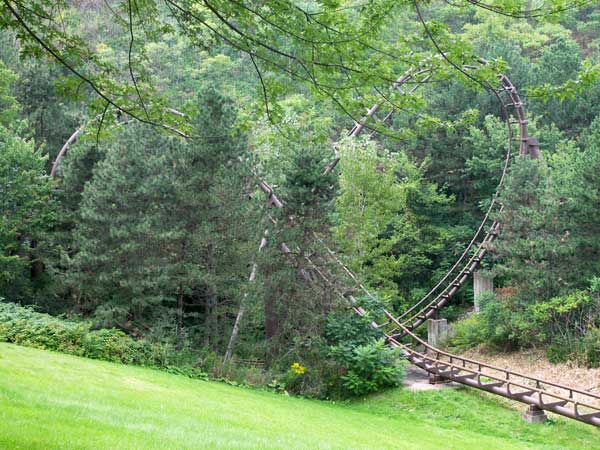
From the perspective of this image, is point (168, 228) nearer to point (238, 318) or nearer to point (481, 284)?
point (238, 318)

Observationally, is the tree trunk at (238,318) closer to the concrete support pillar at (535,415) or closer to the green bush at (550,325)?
the concrete support pillar at (535,415)

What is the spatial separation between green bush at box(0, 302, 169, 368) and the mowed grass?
134 centimetres

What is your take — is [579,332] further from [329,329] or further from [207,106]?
[207,106]

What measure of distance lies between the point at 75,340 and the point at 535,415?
37.2 ft

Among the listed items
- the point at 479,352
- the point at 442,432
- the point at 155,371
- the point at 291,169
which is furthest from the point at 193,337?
the point at 479,352

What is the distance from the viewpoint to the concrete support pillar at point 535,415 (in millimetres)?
14166

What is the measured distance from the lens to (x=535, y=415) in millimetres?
14188

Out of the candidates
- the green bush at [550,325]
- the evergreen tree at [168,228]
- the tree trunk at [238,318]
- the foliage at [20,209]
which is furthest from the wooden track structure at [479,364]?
the foliage at [20,209]

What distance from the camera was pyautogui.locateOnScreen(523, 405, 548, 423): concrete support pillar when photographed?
14.2 m

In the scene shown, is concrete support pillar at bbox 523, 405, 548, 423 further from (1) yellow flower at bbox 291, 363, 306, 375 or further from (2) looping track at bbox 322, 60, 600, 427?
(1) yellow flower at bbox 291, 363, 306, 375

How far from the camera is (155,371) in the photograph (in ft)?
52.4

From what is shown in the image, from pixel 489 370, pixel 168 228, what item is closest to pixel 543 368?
pixel 489 370

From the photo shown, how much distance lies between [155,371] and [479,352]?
11.4 meters

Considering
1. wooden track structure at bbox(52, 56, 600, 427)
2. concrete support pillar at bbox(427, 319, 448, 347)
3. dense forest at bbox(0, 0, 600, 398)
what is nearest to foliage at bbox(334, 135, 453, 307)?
dense forest at bbox(0, 0, 600, 398)
